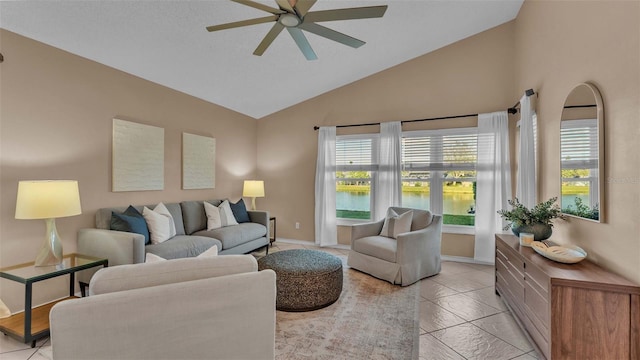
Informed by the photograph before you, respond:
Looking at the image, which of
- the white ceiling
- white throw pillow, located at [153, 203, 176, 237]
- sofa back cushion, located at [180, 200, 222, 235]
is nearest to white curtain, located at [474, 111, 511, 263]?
the white ceiling

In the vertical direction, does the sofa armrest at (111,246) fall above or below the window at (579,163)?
below

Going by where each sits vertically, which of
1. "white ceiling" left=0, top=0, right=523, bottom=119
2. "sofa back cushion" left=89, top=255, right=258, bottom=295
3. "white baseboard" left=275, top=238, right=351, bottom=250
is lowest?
"white baseboard" left=275, top=238, right=351, bottom=250

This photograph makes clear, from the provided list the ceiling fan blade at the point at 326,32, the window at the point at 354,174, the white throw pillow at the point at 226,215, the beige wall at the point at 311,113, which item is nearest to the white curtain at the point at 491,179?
the beige wall at the point at 311,113

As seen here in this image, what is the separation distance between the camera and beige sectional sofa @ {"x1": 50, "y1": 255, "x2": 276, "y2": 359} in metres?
1.08

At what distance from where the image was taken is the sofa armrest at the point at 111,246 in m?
2.76

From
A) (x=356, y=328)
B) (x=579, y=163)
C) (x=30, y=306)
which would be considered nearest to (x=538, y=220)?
(x=579, y=163)

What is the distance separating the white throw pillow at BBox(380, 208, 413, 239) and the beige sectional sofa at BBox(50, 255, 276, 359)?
2788 millimetres

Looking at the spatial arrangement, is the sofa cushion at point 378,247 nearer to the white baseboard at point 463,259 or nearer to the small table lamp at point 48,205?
the white baseboard at point 463,259

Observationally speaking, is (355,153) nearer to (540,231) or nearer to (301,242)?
(301,242)

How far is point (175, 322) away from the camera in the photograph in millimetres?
1201

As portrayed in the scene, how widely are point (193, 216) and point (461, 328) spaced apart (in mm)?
3474

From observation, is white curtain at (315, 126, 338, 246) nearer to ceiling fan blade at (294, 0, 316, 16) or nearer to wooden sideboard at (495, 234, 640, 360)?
ceiling fan blade at (294, 0, 316, 16)

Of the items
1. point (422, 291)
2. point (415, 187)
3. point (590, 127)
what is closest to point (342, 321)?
point (422, 291)

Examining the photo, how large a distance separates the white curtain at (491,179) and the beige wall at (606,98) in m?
1.00
